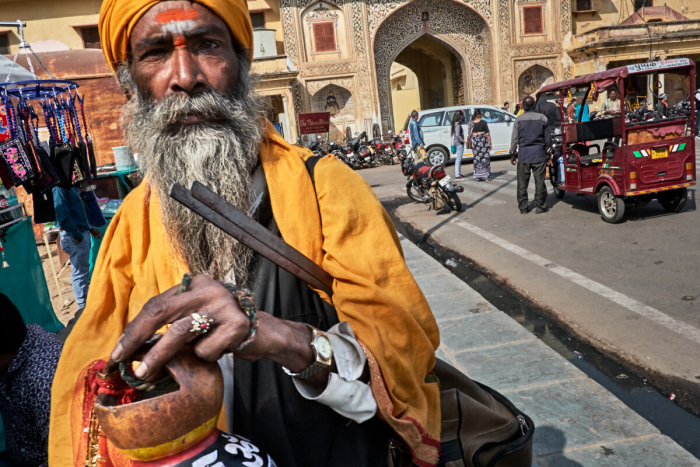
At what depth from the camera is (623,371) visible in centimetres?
295

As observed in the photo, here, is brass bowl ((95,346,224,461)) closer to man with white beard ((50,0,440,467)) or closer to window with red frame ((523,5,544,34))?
man with white beard ((50,0,440,467))

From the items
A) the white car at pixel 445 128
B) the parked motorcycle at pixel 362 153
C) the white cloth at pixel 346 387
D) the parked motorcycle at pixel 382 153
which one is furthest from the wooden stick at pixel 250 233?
the parked motorcycle at pixel 382 153

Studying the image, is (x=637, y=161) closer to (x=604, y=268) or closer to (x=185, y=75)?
(x=604, y=268)

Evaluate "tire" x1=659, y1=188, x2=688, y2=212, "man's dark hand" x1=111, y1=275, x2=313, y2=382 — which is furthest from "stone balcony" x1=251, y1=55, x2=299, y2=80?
"man's dark hand" x1=111, y1=275, x2=313, y2=382

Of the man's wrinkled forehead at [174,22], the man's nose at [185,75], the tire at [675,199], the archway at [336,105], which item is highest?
the archway at [336,105]

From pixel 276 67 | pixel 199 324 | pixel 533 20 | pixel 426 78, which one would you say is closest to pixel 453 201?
pixel 199 324

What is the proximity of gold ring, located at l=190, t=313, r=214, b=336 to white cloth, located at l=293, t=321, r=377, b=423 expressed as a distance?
0.76 ft

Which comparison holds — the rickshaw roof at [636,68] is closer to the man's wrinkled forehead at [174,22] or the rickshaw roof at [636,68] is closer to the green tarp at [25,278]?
the man's wrinkled forehead at [174,22]

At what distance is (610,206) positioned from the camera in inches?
250

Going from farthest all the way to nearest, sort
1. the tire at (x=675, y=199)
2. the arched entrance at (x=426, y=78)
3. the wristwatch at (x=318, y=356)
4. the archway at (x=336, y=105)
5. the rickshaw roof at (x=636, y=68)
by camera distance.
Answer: the arched entrance at (x=426, y=78)
the archway at (x=336, y=105)
the tire at (x=675, y=199)
the rickshaw roof at (x=636, y=68)
the wristwatch at (x=318, y=356)

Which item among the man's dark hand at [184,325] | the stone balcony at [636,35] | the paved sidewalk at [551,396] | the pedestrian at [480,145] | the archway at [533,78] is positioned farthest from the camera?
the archway at [533,78]

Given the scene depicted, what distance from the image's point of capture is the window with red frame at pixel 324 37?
807 inches

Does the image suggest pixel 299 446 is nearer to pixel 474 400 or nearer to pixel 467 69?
pixel 474 400

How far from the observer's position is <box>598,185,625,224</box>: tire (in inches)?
A: 242
